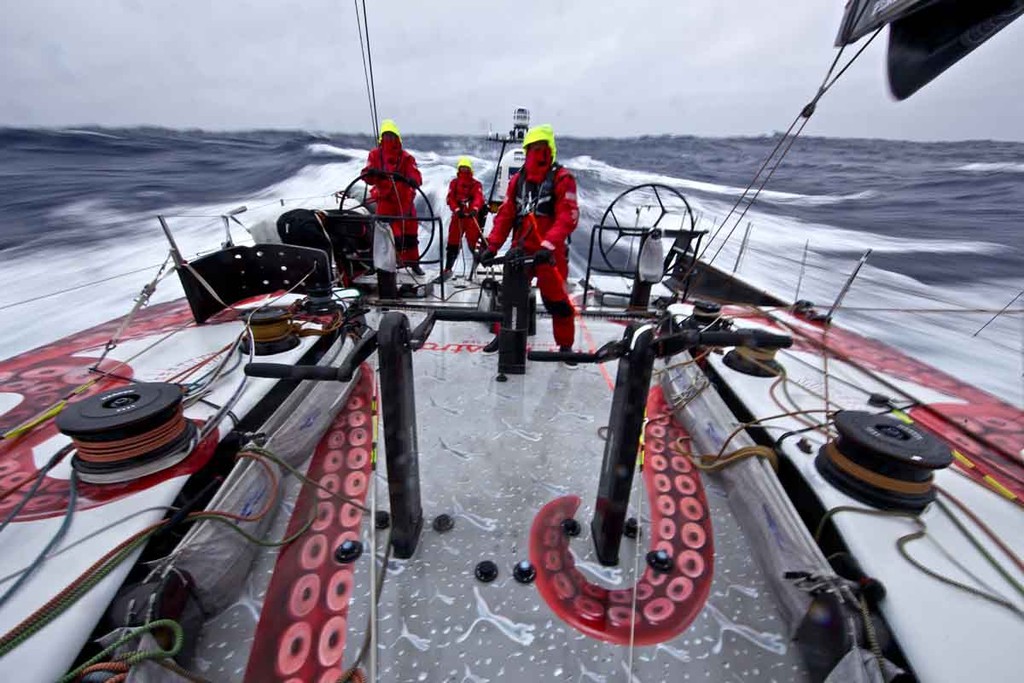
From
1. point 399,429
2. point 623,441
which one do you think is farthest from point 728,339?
point 399,429

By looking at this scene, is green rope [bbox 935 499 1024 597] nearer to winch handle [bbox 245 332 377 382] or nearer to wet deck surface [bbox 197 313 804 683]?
wet deck surface [bbox 197 313 804 683]

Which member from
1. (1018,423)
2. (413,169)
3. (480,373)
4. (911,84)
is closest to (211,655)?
(480,373)

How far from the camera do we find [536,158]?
9.66ft

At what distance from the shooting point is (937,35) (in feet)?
5.80

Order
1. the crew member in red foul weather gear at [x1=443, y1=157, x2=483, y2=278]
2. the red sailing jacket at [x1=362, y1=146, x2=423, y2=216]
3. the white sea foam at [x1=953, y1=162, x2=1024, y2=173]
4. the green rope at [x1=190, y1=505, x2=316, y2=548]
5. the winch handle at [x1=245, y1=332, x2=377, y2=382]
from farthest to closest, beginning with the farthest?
the white sea foam at [x1=953, y1=162, x2=1024, y2=173]
the crew member in red foul weather gear at [x1=443, y1=157, x2=483, y2=278]
the red sailing jacket at [x1=362, y1=146, x2=423, y2=216]
the green rope at [x1=190, y1=505, x2=316, y2=548]
the winch handle at [x1=245, y1=332, x2=377, y2=382]

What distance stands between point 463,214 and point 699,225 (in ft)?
24.3

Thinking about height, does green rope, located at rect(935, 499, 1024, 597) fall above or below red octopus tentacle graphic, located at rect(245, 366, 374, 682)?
above

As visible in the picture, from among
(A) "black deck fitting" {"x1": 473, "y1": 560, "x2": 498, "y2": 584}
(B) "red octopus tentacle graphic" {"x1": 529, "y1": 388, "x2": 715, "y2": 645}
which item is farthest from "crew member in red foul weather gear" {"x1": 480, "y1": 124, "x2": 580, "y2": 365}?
(A) "black deck fitting" {"x1": 473, "y1": 560, "x2": 498, "y2": 584}

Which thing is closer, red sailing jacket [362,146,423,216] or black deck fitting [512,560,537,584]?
black deck fitting [512,560,537,584]

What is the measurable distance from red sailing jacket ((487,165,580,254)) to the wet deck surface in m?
1.32

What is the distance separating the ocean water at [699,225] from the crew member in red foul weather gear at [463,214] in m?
1.53

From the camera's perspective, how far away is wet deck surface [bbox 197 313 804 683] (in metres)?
1.29

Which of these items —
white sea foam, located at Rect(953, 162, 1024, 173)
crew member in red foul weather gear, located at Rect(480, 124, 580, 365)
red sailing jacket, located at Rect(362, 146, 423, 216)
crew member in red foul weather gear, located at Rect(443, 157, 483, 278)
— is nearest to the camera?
crew member in red foul weather gear, located at Rect(480, 124, 580, 365)

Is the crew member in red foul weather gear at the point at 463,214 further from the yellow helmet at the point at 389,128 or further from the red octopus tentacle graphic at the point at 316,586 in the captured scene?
the red octopus tentacle graphic at the point at 316,586
